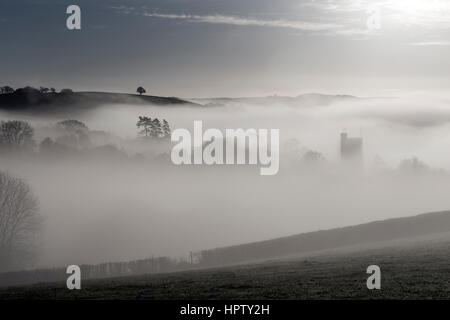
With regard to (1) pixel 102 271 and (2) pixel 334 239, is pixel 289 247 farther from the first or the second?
(1) pixel 102 271

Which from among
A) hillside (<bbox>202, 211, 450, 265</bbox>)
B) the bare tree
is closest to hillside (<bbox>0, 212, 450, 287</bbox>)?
hillside (<bbox>202, 211, 450, 265</bbox>)

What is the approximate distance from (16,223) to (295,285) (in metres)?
99.2

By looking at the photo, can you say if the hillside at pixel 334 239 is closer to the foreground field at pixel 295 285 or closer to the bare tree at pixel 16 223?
the bare tree at pixel 16 223

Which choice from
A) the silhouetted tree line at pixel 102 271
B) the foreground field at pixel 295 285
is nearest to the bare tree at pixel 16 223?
the silhouetted tree line at pixel 102 271

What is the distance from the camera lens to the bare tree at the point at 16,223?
122 meters

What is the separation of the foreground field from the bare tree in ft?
231

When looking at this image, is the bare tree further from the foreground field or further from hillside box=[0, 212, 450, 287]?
the foreground field

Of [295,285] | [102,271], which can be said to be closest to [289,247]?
[102,271]

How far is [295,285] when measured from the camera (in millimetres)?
49219

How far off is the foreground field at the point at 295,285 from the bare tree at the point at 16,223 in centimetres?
7033

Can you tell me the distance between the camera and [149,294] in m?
47.0
